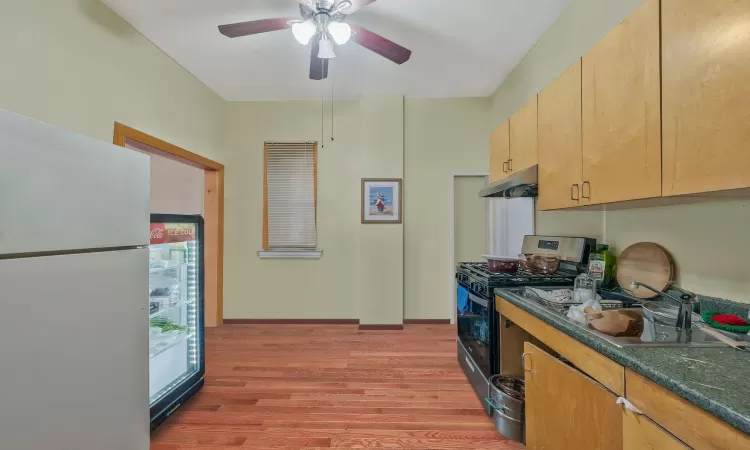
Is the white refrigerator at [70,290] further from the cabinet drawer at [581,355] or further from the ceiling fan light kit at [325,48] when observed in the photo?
the cabinet drawer at [581,355]

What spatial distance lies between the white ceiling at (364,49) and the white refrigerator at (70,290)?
1.56 m

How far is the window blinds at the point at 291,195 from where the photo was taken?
3830mm

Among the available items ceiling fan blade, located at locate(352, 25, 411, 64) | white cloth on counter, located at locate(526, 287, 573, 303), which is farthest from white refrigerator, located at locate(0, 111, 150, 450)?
white cloth on counter, located at locate(526, 287, 573, 303)

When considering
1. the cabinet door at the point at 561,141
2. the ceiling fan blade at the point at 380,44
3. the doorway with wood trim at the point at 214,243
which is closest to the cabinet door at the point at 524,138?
the cabinet door at the point at 561,141

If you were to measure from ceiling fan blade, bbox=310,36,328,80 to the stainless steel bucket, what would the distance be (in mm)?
2471

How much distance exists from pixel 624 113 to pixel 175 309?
3022 mm

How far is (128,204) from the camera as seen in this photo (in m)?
1.35

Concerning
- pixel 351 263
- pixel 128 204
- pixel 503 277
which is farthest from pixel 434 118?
pixel 128 204

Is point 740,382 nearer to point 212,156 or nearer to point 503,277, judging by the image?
point 503,277

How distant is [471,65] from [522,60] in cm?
46

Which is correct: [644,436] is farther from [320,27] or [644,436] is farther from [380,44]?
[320,27]

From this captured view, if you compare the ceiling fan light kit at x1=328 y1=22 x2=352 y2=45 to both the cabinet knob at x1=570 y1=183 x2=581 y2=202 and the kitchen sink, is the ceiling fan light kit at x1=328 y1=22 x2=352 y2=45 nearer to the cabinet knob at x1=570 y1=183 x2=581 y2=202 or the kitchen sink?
the cabinet knob at x1=570 y1=183 x2=581 y2=202

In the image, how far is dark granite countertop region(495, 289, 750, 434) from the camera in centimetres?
68

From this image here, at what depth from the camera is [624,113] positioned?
1.27m
